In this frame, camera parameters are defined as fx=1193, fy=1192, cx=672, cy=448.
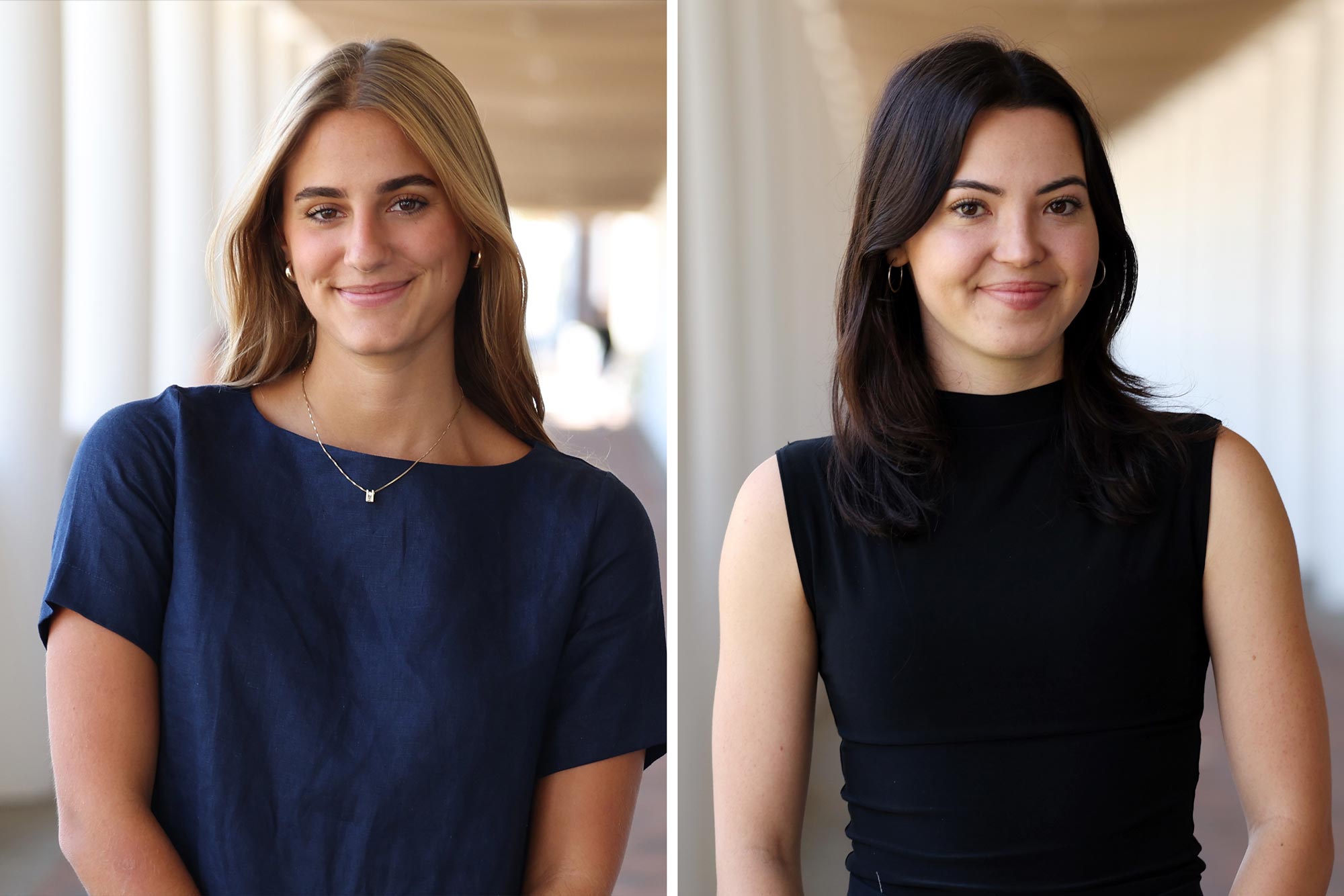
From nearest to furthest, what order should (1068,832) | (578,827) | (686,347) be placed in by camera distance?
(1068,832), (578,827), (686,347)

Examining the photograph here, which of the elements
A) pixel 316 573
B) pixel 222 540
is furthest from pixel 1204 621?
pixel 222 540

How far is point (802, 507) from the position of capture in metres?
1.60

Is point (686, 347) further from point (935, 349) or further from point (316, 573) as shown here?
point (316, 573)

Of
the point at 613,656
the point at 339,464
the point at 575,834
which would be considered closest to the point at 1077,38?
the point at 613,656

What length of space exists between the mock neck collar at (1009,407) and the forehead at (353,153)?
2.69 feet

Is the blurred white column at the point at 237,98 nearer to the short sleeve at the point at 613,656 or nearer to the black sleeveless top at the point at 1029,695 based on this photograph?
the short sleeve at the point at 613,656

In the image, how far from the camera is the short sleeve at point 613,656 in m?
1.72

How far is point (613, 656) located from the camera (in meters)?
1.78

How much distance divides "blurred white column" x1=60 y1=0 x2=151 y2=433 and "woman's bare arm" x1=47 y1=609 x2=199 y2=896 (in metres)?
0.48

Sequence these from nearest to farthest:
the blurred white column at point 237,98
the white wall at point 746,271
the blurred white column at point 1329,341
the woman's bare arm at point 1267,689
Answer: the woman's bare arm at point 1267,689 → the blurred white column at point 237,98 → the white wall at point 746,271 → the blurred white column at point 1329,341

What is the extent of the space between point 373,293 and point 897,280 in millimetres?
737

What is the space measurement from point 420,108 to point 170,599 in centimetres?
77

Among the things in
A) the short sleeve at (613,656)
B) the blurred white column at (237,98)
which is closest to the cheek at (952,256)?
the short sleeve at (613,656)

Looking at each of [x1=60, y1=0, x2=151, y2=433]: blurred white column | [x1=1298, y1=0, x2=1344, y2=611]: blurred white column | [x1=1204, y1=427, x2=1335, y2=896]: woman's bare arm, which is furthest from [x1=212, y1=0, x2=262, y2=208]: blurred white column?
[x1=1298, y1=0, x2=1344, y2=611]: blurred white column
